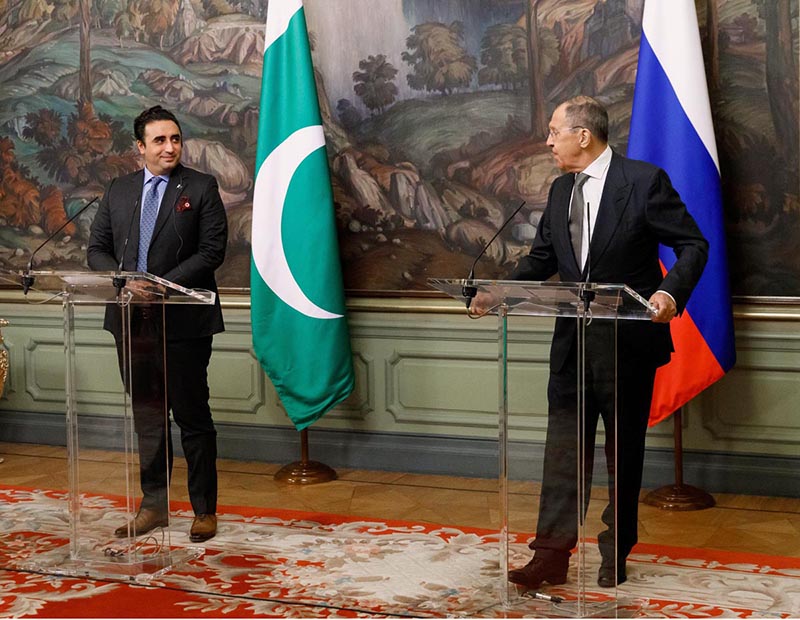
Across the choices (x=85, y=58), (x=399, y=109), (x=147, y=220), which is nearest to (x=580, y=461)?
(x=147, y=220)

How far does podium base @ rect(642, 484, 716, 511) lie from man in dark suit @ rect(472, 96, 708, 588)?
51.7 inches

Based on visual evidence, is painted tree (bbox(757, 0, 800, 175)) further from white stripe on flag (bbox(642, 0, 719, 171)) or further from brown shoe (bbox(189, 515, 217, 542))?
brown shoe (bbox(189, 515, 217, 542))

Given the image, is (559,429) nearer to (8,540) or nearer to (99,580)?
(99,580)

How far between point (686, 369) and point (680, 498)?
0.61 meters

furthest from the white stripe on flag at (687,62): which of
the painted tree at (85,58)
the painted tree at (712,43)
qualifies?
the painted tree at (85,58)

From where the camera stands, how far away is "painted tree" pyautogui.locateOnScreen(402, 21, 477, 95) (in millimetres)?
5469

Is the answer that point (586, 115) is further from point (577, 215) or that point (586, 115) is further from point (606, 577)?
point (606, 577)

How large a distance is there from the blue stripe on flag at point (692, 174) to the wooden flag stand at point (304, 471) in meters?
2.09

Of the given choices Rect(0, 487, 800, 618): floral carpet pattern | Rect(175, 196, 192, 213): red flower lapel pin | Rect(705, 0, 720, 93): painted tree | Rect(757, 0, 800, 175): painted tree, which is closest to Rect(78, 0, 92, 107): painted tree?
Rect(175, 196, 192, 213): red flower lapel pin

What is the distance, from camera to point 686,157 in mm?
4762

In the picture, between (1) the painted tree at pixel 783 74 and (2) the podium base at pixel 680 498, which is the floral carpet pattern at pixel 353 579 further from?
(1) the painted tree at pixel 783 74

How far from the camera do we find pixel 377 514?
4855 millimetres

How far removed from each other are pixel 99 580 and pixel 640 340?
2126 millimetres

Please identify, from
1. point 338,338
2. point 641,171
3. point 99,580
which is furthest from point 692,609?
point 338,338
